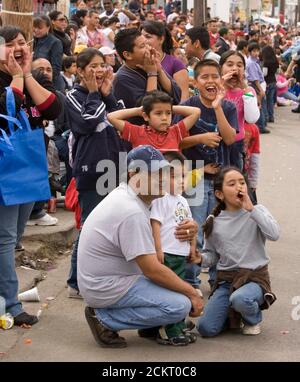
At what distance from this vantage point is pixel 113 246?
5.68 meters

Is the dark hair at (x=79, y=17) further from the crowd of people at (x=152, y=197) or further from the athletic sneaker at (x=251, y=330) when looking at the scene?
the athletic sneaker at (x=251, y=330)

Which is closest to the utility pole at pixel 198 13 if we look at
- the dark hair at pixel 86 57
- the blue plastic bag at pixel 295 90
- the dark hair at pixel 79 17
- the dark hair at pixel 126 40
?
the dark hair at pixel 79 17

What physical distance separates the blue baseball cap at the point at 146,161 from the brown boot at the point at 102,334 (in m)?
0.95

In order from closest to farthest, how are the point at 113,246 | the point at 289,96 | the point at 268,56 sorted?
the point at 113,246 → the point at 268,56 → the point at 289,96

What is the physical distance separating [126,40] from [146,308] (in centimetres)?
257

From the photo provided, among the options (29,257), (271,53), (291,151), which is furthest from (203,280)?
(271,53)

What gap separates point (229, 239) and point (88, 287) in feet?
3.73

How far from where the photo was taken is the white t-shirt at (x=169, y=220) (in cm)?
615

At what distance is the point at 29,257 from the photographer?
7926mm

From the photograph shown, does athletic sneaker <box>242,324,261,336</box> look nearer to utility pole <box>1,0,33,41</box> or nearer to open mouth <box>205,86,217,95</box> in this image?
open mouth <box>205,86,217,95</box>

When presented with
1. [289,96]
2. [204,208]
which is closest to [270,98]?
[289,96]

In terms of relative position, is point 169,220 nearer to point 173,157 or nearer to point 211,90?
point 173,157

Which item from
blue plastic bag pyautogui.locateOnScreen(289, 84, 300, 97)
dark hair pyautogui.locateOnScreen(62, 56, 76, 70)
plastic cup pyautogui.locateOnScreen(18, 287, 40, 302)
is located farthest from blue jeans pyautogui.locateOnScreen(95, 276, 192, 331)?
blue plastic bag pyautogui.locateOnScreen(289, 84, 300, 97)

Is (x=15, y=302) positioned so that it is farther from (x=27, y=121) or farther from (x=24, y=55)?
(x=24, y=55)
